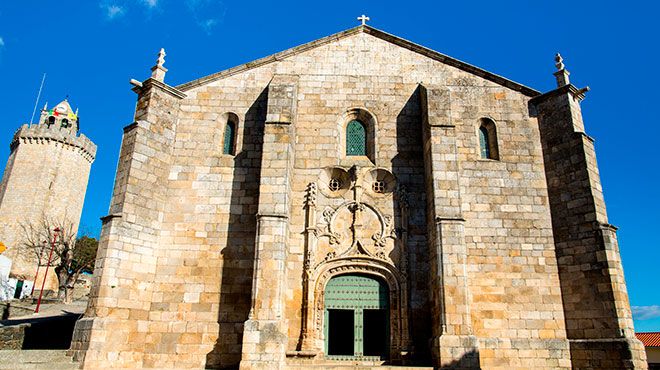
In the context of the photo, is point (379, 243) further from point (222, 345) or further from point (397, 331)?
point (222, 345)

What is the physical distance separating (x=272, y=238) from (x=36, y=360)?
18.9 ft

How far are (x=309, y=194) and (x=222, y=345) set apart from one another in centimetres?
448

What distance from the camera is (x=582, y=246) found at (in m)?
11.9

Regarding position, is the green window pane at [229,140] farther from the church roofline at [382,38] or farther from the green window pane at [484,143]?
the green window pane at [484,143]

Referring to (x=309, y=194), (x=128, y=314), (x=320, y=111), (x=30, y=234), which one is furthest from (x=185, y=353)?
(x=30, y=234)

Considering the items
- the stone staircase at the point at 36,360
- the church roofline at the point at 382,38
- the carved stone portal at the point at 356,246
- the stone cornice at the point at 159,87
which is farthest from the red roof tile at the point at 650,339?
the stone staircase at the point at 36,360

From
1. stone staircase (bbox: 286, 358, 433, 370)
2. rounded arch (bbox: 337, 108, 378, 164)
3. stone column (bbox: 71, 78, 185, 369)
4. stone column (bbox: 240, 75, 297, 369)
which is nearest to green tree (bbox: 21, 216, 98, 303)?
stone column (bbox: 71, 78, 185, 369)

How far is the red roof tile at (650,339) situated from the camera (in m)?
34.2

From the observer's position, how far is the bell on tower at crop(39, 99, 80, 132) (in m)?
40.6

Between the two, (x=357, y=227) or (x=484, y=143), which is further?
(x=484, y=143)

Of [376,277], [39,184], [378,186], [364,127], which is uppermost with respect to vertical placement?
[39,184]

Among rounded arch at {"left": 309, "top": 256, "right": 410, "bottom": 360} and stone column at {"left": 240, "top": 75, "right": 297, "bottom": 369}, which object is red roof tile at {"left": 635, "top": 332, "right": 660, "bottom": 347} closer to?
rounded arch at {"left": 309, "top": 256, "right": 410, "bottom": 360}

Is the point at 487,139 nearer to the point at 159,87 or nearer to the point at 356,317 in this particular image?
the point at 356,317

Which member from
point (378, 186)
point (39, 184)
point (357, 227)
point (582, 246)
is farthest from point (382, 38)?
point (39, 184)
